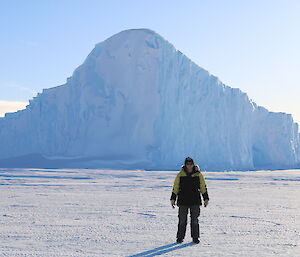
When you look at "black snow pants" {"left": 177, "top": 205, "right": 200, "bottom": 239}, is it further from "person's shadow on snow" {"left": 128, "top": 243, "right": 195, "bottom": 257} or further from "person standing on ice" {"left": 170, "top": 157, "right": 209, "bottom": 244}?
"person's shadow on snow" {"left": 128, "top": 243, "right": 195, "bottom": 257}

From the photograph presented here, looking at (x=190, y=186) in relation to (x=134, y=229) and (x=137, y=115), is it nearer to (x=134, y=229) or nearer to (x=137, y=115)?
(x=134, y=229)

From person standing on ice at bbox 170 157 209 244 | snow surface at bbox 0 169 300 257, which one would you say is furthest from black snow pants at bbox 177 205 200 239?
snow surface at bbox 0 169 300 257

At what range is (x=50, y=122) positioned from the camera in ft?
102

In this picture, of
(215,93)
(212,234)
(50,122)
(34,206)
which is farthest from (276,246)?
(50,122)

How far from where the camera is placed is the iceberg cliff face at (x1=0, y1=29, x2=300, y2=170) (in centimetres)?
2853

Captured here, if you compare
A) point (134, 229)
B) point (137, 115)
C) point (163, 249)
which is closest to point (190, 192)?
point (163, 249)

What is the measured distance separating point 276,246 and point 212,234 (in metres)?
0.85

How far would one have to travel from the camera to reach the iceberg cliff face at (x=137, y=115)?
28531 mm

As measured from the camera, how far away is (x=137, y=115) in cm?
2972

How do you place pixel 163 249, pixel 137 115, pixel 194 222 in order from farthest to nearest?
pixel 137 115 < pixel 194 222 < pixel 163 249

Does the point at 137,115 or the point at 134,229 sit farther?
the point at 137,115

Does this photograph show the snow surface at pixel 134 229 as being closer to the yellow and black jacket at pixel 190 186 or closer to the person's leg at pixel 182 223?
the person's leg at pixel 182 223

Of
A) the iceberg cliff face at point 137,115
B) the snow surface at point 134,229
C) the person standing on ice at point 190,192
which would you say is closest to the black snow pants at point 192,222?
the person standing on ice at point 190,192

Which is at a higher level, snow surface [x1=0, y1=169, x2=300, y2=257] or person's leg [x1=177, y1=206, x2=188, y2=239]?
person's leg [x1=177, y1=206, x2=188, y2=239]
